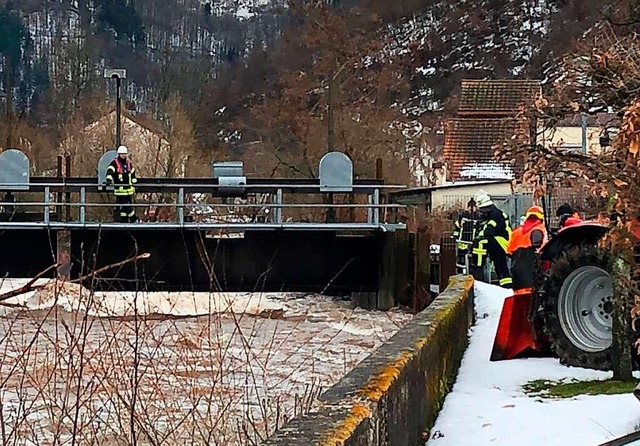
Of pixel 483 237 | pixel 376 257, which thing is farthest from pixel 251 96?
pixel 483 237

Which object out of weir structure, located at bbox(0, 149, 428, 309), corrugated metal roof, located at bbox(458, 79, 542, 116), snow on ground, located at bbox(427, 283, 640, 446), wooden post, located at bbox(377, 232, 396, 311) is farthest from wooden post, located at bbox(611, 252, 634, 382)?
corrugated metal roof, located at bbox(458, 79, 542, 116)

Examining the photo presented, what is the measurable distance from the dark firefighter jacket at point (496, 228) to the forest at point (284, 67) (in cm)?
248

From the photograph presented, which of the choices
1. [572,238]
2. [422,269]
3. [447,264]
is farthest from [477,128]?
[572,238]

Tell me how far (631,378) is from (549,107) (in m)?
2.10

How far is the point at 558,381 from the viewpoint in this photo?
860 cm

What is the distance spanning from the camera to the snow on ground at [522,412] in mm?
6746

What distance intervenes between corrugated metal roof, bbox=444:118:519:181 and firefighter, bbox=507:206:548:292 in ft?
114

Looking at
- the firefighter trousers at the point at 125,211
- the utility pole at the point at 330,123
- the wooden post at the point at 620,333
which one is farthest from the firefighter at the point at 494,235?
the utility pole at the point at 330,123

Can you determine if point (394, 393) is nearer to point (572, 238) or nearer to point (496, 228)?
point (572, 238)

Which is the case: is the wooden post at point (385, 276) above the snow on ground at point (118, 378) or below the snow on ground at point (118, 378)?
below

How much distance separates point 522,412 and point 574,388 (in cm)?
87

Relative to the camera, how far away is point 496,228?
16594mm

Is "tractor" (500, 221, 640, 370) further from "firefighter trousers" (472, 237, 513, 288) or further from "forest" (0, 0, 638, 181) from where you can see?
"firefighter trousers" (472, 237, 513, 288)

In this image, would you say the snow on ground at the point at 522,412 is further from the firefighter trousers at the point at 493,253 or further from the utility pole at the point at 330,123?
the utility pole at the point at 330,123
